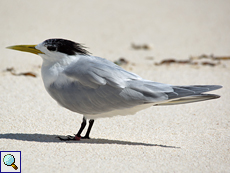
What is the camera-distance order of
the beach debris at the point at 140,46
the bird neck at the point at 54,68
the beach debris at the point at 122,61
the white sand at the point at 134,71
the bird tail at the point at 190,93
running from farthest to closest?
the beach debris at the point at 140,46 → the beach debris at the point at 122,61 → the bird neck at the point at 54,68 → the bird tail at the point at 190,93 → the white sand at the point at 134,71

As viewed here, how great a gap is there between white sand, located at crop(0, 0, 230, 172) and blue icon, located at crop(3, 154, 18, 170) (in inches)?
4.4

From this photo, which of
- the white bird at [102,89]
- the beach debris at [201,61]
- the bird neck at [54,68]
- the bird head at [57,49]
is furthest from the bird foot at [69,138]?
the beach debris at [201,61]

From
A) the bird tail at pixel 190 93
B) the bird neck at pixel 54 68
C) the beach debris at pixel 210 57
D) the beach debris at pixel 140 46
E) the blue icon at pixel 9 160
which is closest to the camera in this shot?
the blue icon at pixel 9 160

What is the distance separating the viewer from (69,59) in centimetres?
413

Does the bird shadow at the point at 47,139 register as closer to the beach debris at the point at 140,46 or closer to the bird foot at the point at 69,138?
the bird foot at the point at 69,138

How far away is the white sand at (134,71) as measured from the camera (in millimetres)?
3604

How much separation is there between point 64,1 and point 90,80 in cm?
811

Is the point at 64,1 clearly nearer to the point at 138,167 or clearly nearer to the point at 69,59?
the point at 69,59

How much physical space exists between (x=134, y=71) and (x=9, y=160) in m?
4.06

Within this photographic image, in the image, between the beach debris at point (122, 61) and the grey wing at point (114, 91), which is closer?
the grey wing at point (114, 91)

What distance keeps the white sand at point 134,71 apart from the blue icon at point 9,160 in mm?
111

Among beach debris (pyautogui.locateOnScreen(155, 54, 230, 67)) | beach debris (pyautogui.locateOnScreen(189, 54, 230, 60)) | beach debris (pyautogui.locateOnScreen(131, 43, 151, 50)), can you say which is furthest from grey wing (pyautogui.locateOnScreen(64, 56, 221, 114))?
beach debris (pyautogui.locateOnScreen(131, 43, 151, 50))

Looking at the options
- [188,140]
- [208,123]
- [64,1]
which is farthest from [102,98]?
[64,1]

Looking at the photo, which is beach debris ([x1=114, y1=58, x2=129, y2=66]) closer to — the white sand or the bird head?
the white sand
